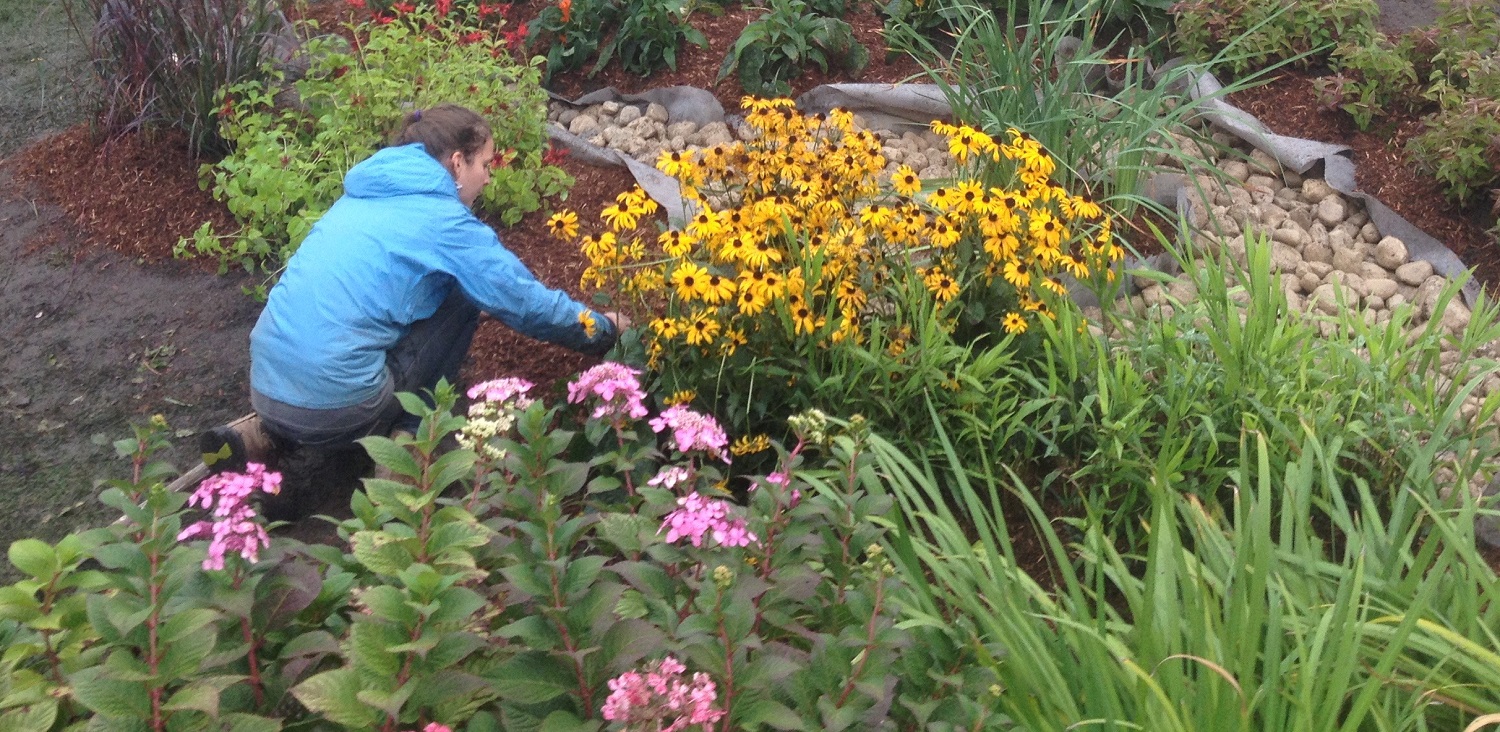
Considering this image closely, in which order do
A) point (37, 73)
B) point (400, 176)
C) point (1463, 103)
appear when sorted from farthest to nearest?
point (37, 73) → point (1463, 103) → point (400, 176)

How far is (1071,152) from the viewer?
4.18m

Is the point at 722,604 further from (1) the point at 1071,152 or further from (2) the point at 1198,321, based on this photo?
(1) the point at 1071,152

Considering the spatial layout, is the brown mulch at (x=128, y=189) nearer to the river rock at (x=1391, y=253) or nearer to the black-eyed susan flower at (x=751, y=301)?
the black-eyed susan flower at (x=751, y=301)

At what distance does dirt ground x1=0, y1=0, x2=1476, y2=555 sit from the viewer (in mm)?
3580

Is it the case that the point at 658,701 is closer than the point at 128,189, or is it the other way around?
the point at 658,701

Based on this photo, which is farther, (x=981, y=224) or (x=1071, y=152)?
(x=1071, y=152)

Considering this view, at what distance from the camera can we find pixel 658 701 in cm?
142

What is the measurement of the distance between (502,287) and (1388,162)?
352 centimetres

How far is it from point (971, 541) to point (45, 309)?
3.39m

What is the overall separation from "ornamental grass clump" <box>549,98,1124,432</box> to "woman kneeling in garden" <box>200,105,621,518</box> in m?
0.22

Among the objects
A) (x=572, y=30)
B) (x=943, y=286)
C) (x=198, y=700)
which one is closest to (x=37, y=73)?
(x=572, y=30)

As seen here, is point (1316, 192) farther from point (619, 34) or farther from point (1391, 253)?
point (619, 34)

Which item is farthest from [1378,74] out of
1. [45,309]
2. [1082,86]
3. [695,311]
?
[45,309]

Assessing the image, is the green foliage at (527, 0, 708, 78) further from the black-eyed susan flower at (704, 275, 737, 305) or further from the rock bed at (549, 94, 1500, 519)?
the black-eyed susan flower at (704, 275, 737, 305)
